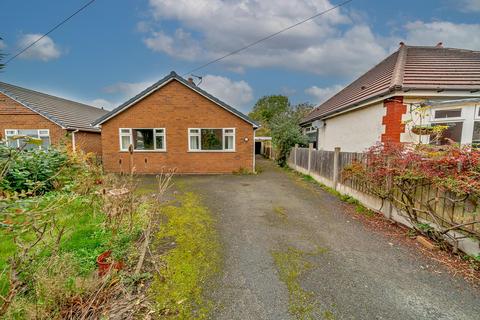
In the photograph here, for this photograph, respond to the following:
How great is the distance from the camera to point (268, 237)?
4555 millimetres

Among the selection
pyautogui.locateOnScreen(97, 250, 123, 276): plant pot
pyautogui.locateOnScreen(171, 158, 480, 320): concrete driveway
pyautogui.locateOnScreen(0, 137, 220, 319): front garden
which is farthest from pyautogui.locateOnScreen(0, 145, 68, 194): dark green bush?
pyautogui.locateOnScreen(171, 158, 480, 320): concrete driveway

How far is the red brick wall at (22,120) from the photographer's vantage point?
14.7 meters

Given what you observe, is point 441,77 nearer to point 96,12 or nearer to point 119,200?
point 119,200

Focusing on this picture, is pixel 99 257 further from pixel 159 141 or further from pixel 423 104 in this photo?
pixel 159 141

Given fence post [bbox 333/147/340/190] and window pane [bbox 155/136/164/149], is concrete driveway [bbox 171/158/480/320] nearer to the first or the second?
fence post [bbox 333/147/340/190]

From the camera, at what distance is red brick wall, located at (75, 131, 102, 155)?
52.8 ft

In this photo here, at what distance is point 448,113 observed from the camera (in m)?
7.24

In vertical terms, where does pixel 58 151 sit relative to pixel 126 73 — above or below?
below

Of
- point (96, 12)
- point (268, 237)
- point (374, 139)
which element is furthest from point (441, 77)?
point (96, 12)

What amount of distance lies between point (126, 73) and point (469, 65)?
1719 centimetres

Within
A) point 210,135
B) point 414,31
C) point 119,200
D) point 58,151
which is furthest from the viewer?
point 210,135

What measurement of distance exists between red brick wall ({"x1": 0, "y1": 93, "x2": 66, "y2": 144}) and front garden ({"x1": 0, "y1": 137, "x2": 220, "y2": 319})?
10.5 metres

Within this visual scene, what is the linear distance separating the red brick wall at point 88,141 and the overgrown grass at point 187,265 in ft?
46.7

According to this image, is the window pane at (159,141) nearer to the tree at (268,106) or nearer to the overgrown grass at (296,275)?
the overgrown grass at (296,275)
